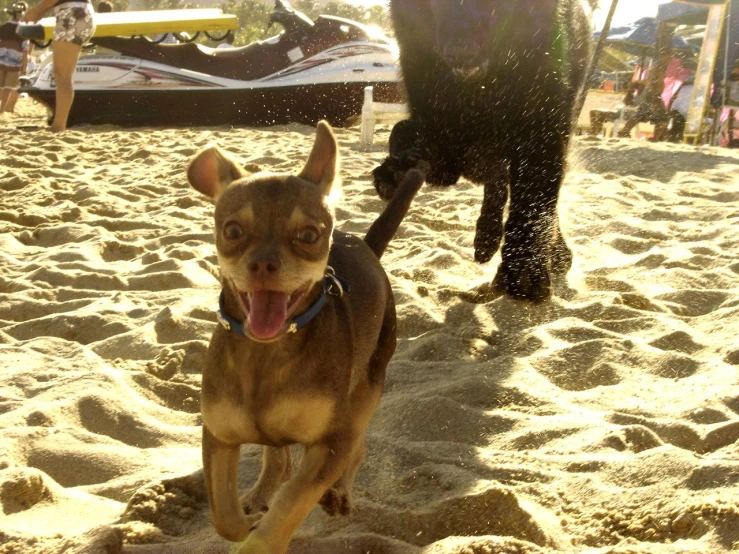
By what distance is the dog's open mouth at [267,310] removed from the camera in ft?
7.00

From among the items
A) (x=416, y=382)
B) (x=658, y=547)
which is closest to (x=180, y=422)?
(x=416, y=382)

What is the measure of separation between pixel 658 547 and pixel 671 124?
1250 cm

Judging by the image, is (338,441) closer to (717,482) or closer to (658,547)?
(658,547)

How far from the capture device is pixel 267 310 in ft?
7.20

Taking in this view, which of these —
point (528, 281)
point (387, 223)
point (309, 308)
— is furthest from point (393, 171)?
point (309, 308)

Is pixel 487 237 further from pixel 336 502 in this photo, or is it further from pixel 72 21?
pixel 72 21

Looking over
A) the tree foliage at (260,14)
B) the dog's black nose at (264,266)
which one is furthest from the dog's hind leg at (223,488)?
the tree foliage at (260,14)

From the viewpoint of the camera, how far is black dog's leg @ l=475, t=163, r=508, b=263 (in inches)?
190

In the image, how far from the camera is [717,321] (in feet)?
13.4

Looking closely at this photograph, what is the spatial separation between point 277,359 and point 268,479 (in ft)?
1.82

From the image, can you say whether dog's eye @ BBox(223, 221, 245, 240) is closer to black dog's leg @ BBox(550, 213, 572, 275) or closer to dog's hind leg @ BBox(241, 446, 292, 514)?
dog's hind leg @ BBox(241, 446, 292, 514)

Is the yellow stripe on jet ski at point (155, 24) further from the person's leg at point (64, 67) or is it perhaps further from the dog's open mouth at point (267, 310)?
the dog's open mouth at point (267, 310)

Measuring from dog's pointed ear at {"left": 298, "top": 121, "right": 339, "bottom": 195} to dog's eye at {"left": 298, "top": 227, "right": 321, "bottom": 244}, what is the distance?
31cm

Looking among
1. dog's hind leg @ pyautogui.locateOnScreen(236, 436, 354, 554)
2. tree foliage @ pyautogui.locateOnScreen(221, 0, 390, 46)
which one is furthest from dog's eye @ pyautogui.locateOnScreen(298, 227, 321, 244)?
tree foliage @ pyautogui.locateOnScreen(221, 0, 390, 46)
